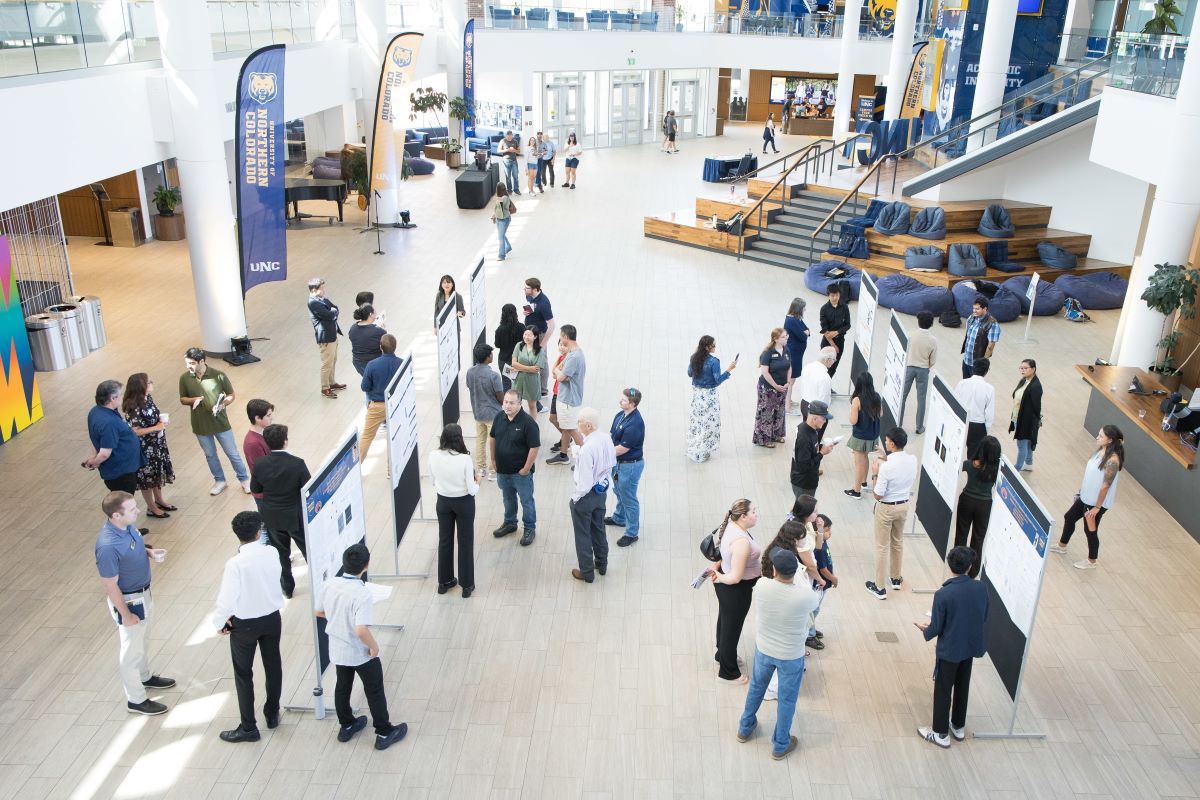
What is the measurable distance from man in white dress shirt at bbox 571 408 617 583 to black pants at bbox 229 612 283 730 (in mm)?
2380

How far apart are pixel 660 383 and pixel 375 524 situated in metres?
4.54

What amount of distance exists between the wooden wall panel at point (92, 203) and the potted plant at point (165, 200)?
34cm

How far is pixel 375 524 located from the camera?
857 cm

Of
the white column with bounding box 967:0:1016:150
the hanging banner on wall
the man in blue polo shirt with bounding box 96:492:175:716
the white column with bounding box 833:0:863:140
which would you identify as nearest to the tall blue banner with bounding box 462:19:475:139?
the hanging banner on wall

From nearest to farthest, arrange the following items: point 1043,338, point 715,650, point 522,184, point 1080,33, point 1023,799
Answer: point 1023,799 < point 715,650 < point 1043,338 < point 1080,33 < point 522,184

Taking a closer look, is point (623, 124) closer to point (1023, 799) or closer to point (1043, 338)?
point (1043, 338)

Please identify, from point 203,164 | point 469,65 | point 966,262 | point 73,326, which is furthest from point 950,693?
point 469,65

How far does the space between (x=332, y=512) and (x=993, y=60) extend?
1600cm

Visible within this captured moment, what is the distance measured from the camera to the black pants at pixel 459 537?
7023mm

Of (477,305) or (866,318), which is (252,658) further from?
(866,318)

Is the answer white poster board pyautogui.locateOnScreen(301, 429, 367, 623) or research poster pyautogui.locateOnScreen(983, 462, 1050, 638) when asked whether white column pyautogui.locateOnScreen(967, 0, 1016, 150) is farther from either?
white poster board pyautogui.locateOnScreen(301, 429, 367, 623)

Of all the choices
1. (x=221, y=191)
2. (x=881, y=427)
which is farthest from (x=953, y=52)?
(x=221, y=191)

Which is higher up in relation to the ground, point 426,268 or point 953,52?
point 953,52

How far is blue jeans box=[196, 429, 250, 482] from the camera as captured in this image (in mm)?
8734
